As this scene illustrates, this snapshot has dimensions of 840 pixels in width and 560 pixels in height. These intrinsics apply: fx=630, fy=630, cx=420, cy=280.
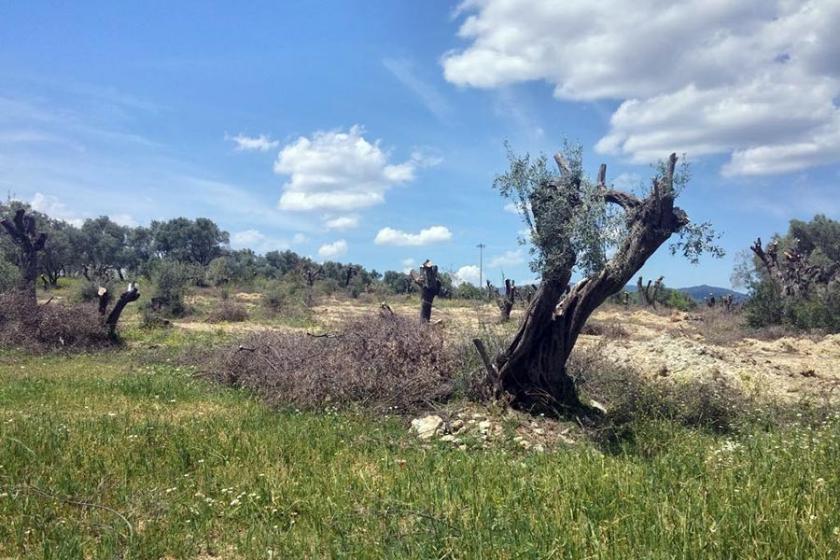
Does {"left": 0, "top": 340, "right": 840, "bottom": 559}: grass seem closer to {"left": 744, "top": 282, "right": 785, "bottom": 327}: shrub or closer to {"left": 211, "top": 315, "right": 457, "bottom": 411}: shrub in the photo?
{"left": 211, "top": 315, "right": 457, "bottom": 411}: shrub

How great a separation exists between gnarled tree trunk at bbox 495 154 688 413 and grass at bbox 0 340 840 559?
1.63 m

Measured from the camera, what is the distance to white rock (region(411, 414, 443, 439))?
7852mm

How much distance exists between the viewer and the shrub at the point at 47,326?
16.0 m

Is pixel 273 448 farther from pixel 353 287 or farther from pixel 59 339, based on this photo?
pixel 353 287

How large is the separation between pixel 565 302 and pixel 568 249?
121 centimetres

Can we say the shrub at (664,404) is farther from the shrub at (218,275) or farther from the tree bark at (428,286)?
the shrub at (218,275)

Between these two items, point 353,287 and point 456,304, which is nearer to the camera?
point 456,304

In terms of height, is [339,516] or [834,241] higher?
[834,241]

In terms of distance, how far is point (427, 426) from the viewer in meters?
8.18

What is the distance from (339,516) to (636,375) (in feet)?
23.8

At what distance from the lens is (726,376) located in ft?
38.6

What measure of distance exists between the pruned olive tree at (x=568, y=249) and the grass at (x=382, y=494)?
1.72 metres

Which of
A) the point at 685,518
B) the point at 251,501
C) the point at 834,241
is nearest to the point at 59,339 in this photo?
the point at 251,501

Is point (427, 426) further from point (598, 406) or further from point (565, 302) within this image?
point (598, 406)
